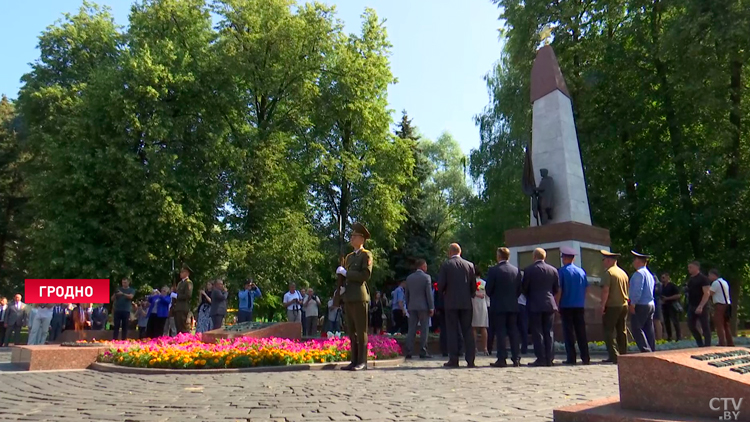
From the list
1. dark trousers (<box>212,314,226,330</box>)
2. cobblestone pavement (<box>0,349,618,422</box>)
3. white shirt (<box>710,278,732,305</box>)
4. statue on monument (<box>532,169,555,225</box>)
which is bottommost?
cobblestone pavement (<box>0,349,618,422</box>)

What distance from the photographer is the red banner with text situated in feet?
50.2

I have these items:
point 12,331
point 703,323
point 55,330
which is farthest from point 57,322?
point 703,323

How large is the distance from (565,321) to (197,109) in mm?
21927

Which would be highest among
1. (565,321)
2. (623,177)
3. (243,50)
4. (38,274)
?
(243,50)

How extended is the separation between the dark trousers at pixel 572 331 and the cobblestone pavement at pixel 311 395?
2.59 ft

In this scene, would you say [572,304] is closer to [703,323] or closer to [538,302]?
[538,302]

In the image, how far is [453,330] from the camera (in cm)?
1016

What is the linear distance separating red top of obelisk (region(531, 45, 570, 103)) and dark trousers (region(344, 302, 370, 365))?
10.3 m

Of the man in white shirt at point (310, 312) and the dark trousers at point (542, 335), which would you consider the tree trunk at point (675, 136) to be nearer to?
the man in white shirt at point (310, 312)

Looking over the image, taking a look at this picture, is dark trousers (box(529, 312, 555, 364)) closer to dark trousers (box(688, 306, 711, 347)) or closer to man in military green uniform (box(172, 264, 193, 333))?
dark trousers (box(688, 306, 711, 347))

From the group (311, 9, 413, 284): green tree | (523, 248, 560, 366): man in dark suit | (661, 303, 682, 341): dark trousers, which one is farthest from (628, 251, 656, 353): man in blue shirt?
(311, 9, 413, 284): green tree

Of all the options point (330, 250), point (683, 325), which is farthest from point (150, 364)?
point (330, 250)

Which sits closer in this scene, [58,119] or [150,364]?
[150,364]

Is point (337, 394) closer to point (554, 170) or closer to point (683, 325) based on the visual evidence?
point (554, 170)
